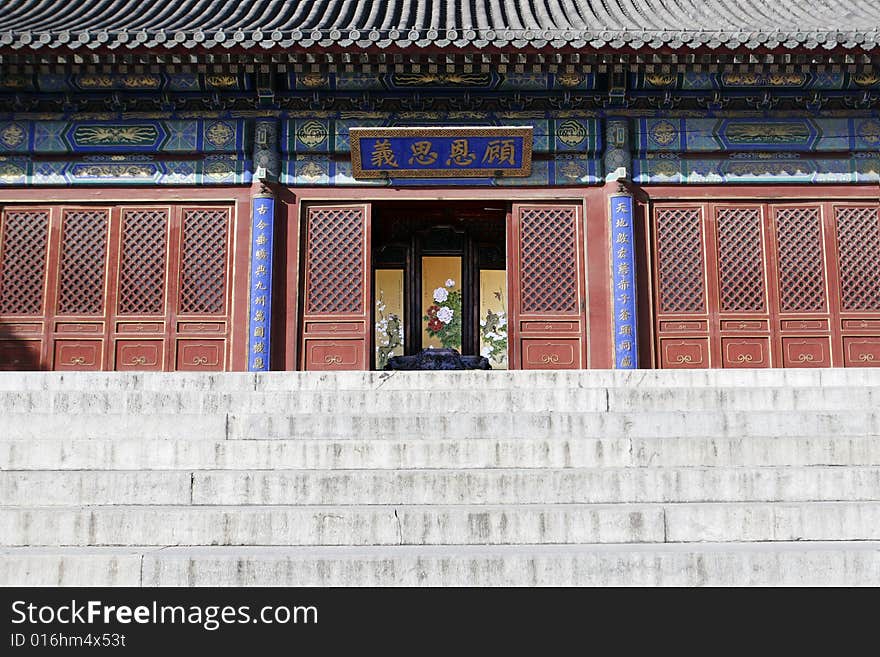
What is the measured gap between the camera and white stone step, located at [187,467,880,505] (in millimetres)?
4789

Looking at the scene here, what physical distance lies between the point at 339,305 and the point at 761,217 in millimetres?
5356

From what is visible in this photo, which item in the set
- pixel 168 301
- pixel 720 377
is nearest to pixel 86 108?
pixel 168 301

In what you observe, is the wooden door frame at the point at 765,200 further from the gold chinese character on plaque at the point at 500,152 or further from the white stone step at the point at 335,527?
the white stone step at the point at 335,527

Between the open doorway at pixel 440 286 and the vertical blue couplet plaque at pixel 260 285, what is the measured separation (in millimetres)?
4403

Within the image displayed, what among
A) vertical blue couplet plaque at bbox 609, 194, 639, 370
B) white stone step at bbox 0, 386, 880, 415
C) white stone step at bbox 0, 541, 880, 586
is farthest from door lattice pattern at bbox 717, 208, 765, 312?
white stone step at bbox 0, 541, 880, 586

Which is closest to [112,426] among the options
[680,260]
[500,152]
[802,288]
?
[500,152]

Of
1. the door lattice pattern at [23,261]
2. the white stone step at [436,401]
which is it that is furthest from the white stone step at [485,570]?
the door lattice pattern at [23,261]

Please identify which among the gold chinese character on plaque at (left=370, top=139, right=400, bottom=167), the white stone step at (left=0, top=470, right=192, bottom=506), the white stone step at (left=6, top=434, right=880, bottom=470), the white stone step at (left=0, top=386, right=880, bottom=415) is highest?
the gold chinese character on plaque at (left=370, top=139, right=400, bottom=167)

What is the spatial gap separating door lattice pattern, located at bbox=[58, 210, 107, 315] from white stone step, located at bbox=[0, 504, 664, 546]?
20.2 ft

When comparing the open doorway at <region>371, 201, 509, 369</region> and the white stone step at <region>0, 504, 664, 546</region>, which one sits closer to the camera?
the white stone step at <region>0, 504, 664, 546</region>

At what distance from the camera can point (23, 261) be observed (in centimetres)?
1020

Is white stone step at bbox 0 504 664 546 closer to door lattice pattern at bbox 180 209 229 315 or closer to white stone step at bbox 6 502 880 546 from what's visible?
white stone step at bbox 6 502 880 546

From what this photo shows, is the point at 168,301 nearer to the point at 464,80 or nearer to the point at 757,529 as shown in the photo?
the point at 464,80

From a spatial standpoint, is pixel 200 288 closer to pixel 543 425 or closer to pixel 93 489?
pixel 93 489
